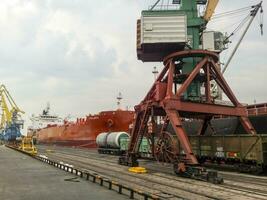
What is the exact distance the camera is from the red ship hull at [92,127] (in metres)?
63.9

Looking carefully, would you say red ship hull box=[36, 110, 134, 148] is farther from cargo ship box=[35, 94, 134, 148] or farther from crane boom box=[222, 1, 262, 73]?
crane boom box=[222, 1, 262, 73]

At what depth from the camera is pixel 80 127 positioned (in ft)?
245

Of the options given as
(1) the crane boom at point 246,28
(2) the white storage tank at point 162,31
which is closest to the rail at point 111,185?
(2) the white storage tank at point 162,31

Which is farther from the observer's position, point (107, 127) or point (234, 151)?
point (107, 127)

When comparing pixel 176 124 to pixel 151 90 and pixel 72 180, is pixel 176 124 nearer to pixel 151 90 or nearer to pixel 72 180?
pixel 151 90

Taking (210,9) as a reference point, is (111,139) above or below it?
below

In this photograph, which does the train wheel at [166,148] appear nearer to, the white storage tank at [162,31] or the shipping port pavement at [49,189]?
the shipping port pavement at [49,189]

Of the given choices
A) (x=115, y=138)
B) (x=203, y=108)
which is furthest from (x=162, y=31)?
(x=115, y=138)

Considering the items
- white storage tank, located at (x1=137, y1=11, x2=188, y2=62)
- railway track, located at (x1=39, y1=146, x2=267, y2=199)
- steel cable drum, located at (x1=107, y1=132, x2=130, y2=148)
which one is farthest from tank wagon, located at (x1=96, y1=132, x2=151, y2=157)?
railway track, located at (x1=39, y1=146, x2=267, y2=199)

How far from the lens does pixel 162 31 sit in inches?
1588

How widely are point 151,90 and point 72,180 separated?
11.5 metres

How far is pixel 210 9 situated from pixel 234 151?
2957 cm

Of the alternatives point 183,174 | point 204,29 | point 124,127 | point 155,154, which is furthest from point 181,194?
point 124,127

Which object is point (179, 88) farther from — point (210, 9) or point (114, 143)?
point (210, 9)
